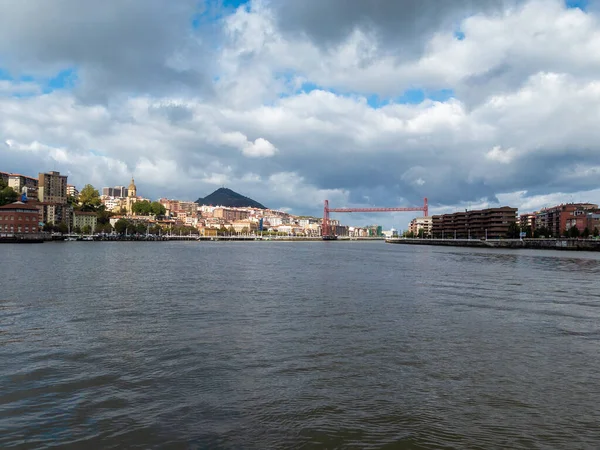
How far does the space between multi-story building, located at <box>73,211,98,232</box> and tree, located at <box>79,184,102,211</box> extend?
14235 millimetres

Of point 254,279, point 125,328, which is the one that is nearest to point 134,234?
point 254,279

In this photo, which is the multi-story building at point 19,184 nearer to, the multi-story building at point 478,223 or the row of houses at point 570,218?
the multi-story building at point 478,223

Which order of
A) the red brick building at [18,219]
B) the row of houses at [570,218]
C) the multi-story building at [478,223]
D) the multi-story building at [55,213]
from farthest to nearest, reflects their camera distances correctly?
the multi-story building at [55,213], the multi-story building at [478,223], the row of houses at [570,218], the red brick building at [18,219]

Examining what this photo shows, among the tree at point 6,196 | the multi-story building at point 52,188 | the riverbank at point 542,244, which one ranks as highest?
the multi-story building at point 52,188

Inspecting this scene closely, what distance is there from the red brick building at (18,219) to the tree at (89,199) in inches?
2408

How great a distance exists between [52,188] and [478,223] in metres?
153

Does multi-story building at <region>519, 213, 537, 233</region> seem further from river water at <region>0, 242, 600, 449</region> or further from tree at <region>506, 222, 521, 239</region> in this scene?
river water at <region>0, 242, 600, 449</region>

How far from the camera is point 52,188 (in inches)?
6535

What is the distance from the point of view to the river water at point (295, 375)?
6324 millimetres

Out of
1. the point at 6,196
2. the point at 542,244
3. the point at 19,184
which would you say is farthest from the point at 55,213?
the point at 542,244

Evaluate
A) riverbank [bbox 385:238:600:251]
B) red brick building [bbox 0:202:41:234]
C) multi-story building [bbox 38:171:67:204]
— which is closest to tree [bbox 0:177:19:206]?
red brick building [bbox 0:202:41:234]

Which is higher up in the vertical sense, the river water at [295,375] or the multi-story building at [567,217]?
the multi-story building at [567,217]

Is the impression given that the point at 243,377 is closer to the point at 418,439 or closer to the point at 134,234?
the point at 418,439

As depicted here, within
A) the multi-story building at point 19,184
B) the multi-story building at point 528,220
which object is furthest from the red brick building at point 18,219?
the multi-story building at point 528,220
